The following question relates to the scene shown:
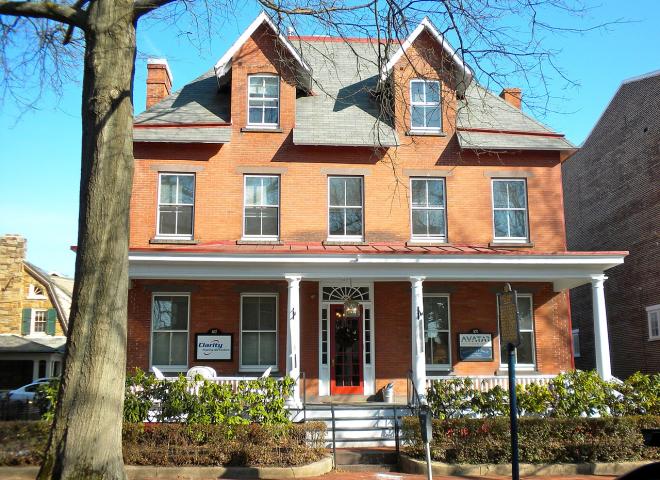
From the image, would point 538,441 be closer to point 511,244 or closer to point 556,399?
point 556,399

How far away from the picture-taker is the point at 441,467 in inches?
471

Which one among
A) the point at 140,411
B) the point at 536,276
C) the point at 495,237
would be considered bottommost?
the point at 140,411

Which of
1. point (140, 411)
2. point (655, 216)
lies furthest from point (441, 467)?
point (655, 216)

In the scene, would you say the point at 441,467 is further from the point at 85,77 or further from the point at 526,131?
the point at 526,131

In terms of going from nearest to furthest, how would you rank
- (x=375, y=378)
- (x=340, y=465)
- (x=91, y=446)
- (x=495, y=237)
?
(x=91, y=446), (x=340, y=465), (x=375, y=378), (x=495, y=237)

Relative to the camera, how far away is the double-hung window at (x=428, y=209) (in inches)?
750

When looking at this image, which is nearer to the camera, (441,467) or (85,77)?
(85,77)

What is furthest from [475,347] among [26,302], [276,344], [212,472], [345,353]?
[26,302]

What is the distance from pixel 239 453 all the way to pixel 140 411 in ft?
8.67

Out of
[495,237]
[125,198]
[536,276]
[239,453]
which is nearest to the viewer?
[125,198]

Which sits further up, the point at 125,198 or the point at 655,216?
the point at 655,216

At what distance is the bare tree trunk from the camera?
7.76 metres

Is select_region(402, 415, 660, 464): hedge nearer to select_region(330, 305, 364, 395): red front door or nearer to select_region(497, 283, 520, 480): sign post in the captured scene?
select_region(497, 283, 520, 480): sign post

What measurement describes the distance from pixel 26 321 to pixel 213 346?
22547mm
